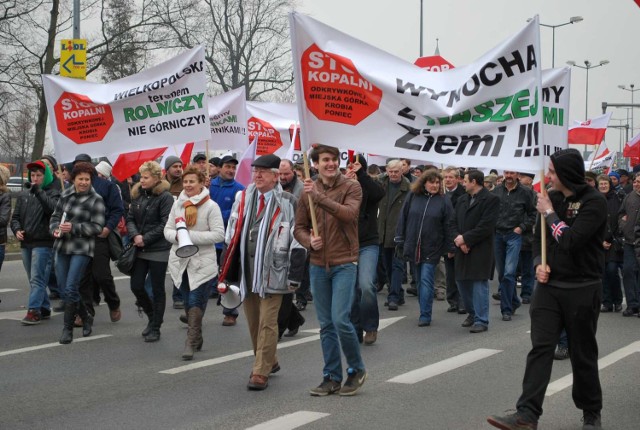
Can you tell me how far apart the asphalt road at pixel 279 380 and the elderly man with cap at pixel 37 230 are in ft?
0.87

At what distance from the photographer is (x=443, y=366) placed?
8.76 meters

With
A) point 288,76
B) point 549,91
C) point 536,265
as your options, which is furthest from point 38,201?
point 288,76

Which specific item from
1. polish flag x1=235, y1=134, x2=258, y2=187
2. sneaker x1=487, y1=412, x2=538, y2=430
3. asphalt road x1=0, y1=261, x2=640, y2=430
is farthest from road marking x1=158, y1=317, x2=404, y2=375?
sneaker x1=487, y1=412, x2=538, y2=430

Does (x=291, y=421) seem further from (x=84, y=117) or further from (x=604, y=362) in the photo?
(x=84, y=117)

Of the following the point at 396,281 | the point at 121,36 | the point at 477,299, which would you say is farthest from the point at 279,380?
the point at 121,36

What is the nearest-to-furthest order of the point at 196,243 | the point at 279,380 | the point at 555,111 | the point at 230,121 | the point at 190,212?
the point at 279,380 < the point at 555,111 < the point at 196,243 < the point at 190,212 < the point at 230,121

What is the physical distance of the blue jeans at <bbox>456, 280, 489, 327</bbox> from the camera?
11000 mm

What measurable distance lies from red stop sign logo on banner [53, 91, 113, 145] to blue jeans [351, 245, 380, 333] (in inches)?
Result: 152

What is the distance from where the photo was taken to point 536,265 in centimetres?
649

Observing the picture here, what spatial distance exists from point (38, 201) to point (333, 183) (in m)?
5.14

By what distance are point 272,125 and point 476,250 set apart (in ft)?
28.0

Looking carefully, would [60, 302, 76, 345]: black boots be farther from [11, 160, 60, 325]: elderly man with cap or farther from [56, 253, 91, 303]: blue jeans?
[11, 160, 60, 325]: elderly man with cap

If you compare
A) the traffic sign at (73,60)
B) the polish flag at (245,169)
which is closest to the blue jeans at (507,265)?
the polish flag at (245,169)

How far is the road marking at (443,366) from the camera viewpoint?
8.13 m
